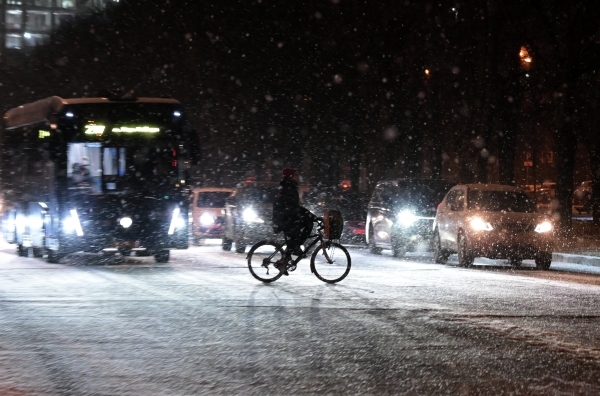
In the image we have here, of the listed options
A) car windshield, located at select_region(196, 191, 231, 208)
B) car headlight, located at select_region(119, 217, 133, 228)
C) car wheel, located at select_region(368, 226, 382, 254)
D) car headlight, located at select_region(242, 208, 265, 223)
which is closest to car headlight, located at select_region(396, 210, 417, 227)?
car wheel, located at select_region(368, 226, 382, 254)

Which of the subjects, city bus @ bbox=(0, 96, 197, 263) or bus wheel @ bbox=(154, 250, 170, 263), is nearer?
city bus @ bbox=(0, 96, 197, 263)

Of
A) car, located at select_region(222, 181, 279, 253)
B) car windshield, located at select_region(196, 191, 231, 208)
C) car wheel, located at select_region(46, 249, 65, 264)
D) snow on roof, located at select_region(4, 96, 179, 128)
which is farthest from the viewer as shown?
car windshield, located at select_region(196, 191, 231, 208)

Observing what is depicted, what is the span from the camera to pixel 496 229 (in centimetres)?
2269

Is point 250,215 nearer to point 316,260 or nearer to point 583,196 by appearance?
point 316,260

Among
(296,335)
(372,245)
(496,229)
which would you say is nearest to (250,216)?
(372,245)

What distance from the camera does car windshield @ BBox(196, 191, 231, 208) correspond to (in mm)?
34875

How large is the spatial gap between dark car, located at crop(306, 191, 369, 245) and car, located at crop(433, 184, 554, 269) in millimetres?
10319

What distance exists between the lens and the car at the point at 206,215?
3356 centimetres

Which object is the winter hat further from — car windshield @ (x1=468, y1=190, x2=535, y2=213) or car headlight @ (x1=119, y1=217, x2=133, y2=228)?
car windshield @ (x1=468, y1=190, x2=535, y2=213)

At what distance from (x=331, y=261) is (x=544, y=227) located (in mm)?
6948

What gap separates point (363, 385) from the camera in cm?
829

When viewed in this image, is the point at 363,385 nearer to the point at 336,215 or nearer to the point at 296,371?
the point at 296,371

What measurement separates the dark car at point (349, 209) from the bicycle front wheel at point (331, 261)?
53.0ft

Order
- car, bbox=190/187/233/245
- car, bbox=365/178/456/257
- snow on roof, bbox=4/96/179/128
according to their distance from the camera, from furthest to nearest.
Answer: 1. car, bbox=190/187/233/245
2. car, bbox=365/178/456/257
3. snow on roof, bbox=4/96/179/128
